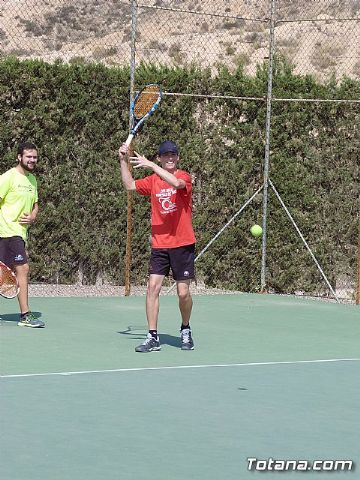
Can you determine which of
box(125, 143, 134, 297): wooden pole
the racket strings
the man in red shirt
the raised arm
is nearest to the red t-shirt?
the man in red shirt

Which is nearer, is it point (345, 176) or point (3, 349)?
point (3, 349)

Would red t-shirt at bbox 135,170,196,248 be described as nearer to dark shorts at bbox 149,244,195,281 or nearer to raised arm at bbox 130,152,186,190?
dark shorts at bbox 149,244,195,281

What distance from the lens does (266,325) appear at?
439 inches

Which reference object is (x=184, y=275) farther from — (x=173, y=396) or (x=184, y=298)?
(x=173, y=396)

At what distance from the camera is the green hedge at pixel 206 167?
43.9 ft

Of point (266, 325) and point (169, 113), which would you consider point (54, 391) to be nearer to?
point (266, 325)

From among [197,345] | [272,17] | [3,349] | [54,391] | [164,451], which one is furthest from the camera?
[272,17]

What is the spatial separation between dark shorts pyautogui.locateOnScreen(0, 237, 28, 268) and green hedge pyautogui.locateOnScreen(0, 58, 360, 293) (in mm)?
2932

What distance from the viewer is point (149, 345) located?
363 inches

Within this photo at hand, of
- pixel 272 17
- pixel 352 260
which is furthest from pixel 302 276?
pixel 272 17

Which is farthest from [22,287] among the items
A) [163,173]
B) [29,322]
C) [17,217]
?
[163,173]

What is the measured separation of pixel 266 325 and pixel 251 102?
3.83m

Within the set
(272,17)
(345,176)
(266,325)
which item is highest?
(272,17)

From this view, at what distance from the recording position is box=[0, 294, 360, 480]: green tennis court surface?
18.7 feet
